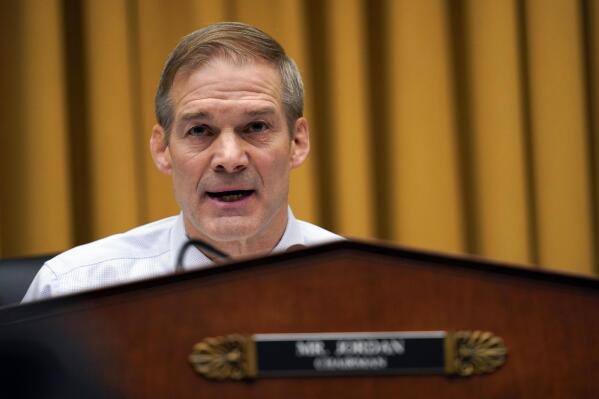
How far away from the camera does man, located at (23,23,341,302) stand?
1.09m

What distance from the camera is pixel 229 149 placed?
42.8 inches

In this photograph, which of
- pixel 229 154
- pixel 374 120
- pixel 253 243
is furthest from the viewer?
pixel 374 120

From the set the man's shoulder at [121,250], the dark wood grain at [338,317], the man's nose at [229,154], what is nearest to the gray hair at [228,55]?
the man's nose at [229,154]

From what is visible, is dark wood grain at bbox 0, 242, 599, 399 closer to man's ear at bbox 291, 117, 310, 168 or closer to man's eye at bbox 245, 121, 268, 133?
man's eye at bbox 245, 121, 268, 133

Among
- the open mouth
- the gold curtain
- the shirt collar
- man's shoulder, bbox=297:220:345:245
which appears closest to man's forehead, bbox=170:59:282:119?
the open mouth

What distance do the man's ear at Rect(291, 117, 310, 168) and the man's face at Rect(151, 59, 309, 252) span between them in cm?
6

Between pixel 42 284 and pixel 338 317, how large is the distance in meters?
0.88

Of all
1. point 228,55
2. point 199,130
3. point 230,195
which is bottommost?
point 230,195

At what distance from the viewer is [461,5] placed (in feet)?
6.75

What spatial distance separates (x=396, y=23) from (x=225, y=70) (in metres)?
0.99

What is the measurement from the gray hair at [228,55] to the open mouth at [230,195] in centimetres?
16

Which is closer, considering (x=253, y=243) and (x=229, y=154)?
(x=229, y=154)

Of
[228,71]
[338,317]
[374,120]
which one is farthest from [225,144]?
[374,120]

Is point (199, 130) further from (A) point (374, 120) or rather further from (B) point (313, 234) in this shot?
(A) point (374, 120)
